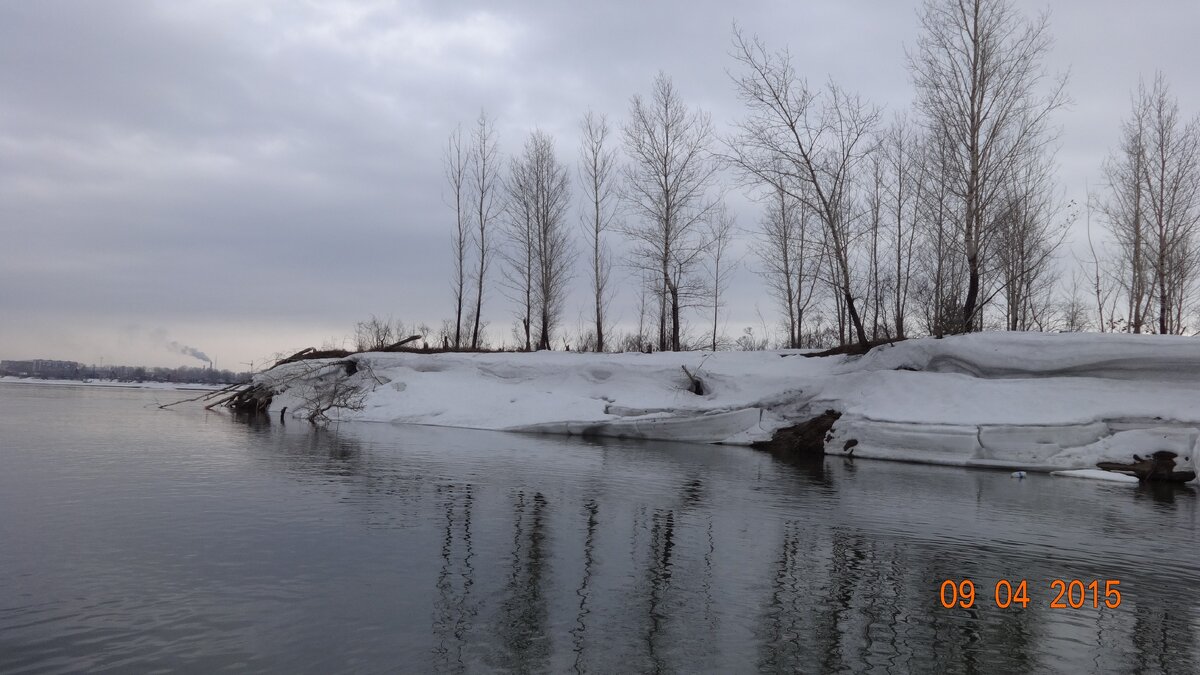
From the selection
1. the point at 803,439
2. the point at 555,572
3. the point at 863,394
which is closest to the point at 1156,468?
the point at 863,394

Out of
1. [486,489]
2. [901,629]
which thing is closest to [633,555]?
[901,629]

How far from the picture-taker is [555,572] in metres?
5.62

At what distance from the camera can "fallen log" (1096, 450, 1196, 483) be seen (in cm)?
1377

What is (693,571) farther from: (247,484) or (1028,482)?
(1028,482)

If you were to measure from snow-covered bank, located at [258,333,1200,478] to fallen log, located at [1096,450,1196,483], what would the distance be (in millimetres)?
179

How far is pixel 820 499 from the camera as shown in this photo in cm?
1009

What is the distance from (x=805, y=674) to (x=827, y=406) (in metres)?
16.6
